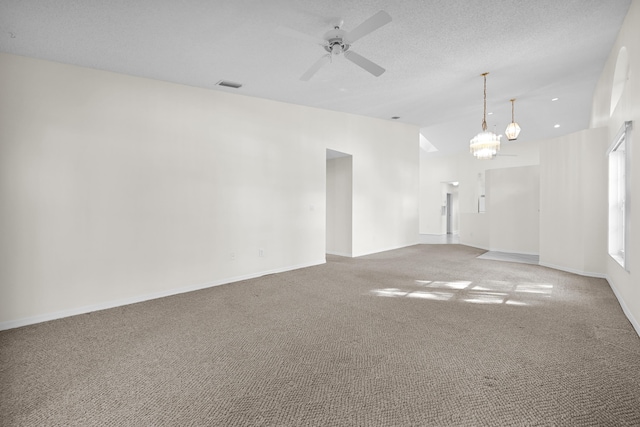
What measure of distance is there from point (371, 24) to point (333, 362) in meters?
3.01

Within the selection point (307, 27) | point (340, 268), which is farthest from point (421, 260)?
point (307, 27)

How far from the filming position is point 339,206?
7777mm

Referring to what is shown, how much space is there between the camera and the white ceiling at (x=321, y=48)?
305 centimetres

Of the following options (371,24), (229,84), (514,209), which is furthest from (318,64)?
(514,209)

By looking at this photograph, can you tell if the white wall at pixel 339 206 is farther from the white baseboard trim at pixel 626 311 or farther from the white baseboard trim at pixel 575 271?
the white baseboard trim at pixel 626 311

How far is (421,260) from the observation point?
6.99 meters

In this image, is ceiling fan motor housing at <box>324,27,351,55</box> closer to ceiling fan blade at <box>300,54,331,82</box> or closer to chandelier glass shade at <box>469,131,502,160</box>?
ceiling fan blade at <box>300,54,331,82</box>

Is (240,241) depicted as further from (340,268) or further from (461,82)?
(461,82)

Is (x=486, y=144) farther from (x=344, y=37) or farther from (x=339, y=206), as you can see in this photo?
(x=344, y=37)

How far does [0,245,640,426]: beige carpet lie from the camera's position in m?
1.89

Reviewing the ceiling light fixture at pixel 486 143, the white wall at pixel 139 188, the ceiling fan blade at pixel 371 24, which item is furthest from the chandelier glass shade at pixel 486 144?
the ceiling fan blade at pixel 371 24

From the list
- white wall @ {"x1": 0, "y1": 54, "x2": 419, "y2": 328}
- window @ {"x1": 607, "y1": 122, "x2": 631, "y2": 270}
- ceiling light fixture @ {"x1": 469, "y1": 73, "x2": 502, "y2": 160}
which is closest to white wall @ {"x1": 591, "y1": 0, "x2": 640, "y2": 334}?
window @ {"x1": 607, "y1": 122, "x2": 631, "y2": 270}

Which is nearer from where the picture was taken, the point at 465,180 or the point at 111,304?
the point at 111,304

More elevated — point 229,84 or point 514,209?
point 229,84
